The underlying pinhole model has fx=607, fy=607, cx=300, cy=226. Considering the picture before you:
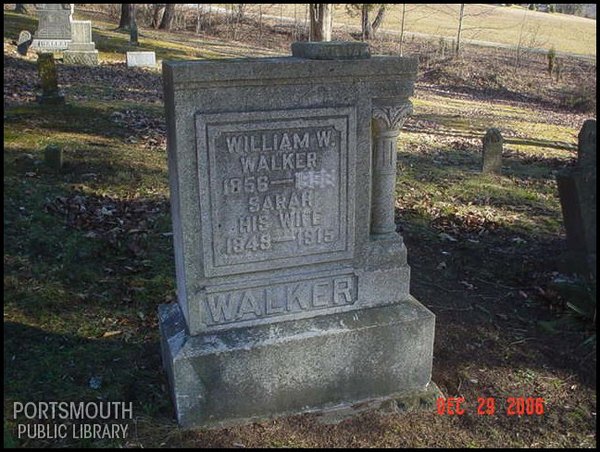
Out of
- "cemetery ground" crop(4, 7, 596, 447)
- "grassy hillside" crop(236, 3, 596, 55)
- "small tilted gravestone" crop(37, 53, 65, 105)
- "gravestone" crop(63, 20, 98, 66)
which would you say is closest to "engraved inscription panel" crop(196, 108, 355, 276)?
"cemetery ground" crop(4, 7, 596, 447)

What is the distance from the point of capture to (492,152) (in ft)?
30.1

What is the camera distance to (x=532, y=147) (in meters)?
11.9

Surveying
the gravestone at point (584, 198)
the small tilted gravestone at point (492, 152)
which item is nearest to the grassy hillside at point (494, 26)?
the small tilted gravestone at point (492, 152)

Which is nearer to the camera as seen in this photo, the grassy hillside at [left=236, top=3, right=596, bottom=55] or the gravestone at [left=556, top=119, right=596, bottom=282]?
the gravestone at [left=556, top=119, right=596, bottom=282]

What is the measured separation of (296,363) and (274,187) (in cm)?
112

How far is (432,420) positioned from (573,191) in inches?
112

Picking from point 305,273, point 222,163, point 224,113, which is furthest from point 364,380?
point 224,113

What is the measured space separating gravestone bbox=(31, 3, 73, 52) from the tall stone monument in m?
15.9

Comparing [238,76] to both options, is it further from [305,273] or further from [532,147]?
[532,147]

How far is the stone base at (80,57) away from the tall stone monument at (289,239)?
14.8 metres

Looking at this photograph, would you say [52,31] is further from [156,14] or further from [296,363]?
[296,363]

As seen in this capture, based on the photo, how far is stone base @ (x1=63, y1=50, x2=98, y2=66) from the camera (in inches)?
664

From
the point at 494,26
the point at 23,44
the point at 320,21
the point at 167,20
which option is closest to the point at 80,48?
the point at 23,44
